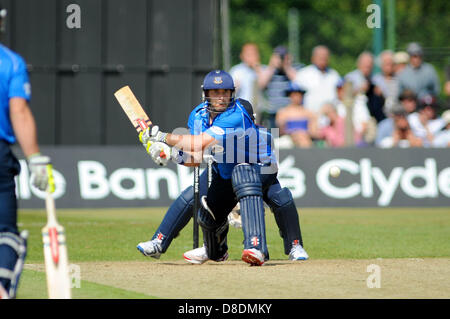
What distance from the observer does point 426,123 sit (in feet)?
59.9

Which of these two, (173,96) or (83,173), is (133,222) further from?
(173,96)

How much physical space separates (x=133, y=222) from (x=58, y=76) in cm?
470

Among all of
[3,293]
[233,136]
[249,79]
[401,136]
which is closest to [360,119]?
[401,136]

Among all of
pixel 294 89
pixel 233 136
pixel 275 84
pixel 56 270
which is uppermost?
pixel 275 84

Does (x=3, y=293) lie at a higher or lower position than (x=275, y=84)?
lower

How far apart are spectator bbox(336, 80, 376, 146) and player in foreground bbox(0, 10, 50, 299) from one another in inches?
486

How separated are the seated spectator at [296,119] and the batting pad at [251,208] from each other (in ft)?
29.8

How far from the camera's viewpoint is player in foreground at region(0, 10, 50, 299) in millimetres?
6184

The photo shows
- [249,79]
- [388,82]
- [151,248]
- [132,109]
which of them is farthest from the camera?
[388,82]

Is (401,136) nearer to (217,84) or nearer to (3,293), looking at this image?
(217,84)

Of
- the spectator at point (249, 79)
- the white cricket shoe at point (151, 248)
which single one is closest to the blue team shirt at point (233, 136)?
the white cricket shoe at point (151, 248)

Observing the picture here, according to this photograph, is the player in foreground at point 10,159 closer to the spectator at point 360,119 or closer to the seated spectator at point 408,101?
the spectator at point 360,119

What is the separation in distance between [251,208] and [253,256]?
1.44 feet

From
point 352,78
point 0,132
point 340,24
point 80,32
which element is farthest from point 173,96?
point 0,132
